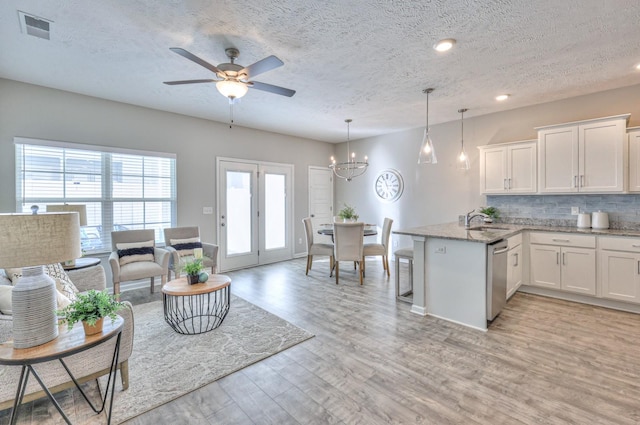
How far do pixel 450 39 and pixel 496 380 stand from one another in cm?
280

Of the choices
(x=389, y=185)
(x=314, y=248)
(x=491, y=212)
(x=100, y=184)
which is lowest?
(x=314, y=248)

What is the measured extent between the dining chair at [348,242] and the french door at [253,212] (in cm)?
196

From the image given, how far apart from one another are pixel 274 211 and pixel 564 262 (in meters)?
4.82

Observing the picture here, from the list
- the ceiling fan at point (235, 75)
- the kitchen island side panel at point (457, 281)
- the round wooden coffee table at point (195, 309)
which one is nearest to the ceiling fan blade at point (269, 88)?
the ceiling fan at point (235, 75)

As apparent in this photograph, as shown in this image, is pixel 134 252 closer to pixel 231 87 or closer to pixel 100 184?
pixel 100 184

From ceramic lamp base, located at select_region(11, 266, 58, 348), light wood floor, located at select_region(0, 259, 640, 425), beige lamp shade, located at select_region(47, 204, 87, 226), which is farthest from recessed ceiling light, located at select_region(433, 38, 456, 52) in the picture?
beige lamp shade, located at select_region(47, 204, 87, 226)

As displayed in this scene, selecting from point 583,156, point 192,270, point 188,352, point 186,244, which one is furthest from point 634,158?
point 186,244

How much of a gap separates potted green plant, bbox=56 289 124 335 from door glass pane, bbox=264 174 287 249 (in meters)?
4.36

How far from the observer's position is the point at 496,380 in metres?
2.15

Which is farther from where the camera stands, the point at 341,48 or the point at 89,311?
the point at 341,48

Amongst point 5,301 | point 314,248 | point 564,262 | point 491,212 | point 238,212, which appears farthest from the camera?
point 238,212

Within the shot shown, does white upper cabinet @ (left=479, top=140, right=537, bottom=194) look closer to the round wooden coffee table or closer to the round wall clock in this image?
the round wall clock

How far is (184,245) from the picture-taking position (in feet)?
14.6

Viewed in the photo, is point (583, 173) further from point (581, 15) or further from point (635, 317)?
point (581, 15)
